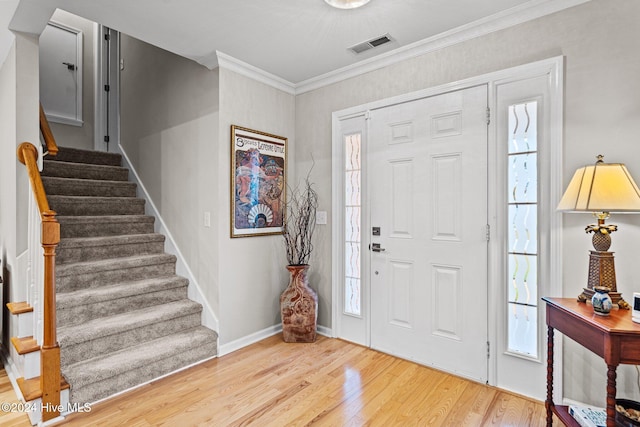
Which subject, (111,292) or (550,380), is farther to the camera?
(111,292)

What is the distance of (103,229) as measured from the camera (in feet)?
10.8

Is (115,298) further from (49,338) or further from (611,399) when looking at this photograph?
(611,399)

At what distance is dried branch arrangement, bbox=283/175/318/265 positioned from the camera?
3344mm

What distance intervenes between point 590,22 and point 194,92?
296 cm

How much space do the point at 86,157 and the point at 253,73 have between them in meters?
2.37

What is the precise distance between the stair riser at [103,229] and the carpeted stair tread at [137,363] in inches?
51.3

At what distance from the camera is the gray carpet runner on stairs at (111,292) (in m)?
2.27

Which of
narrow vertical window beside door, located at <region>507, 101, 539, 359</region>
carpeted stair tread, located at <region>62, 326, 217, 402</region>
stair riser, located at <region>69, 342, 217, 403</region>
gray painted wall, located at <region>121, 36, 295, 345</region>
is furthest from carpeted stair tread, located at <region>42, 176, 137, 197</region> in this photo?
narrow vertical window beside door, located at <region>507, 101, 539, 359</region>

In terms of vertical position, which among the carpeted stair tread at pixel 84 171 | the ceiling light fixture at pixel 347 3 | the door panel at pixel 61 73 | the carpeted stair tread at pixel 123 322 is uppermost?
the door panel at pixel 61 73

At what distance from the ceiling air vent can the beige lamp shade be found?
5.32 ft

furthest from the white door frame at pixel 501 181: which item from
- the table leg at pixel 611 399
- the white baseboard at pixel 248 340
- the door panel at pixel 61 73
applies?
the door panel at pixel 61 73

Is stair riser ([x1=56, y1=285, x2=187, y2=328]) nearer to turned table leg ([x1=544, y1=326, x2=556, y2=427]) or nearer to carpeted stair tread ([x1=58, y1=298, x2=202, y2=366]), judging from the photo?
carpeted stair tread ([x1=58, y1=298, x2=202, y2=366])

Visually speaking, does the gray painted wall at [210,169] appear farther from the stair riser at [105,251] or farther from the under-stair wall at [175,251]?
the stair riser at [105,251]

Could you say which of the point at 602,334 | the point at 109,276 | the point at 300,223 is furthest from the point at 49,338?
the point at 602,334
